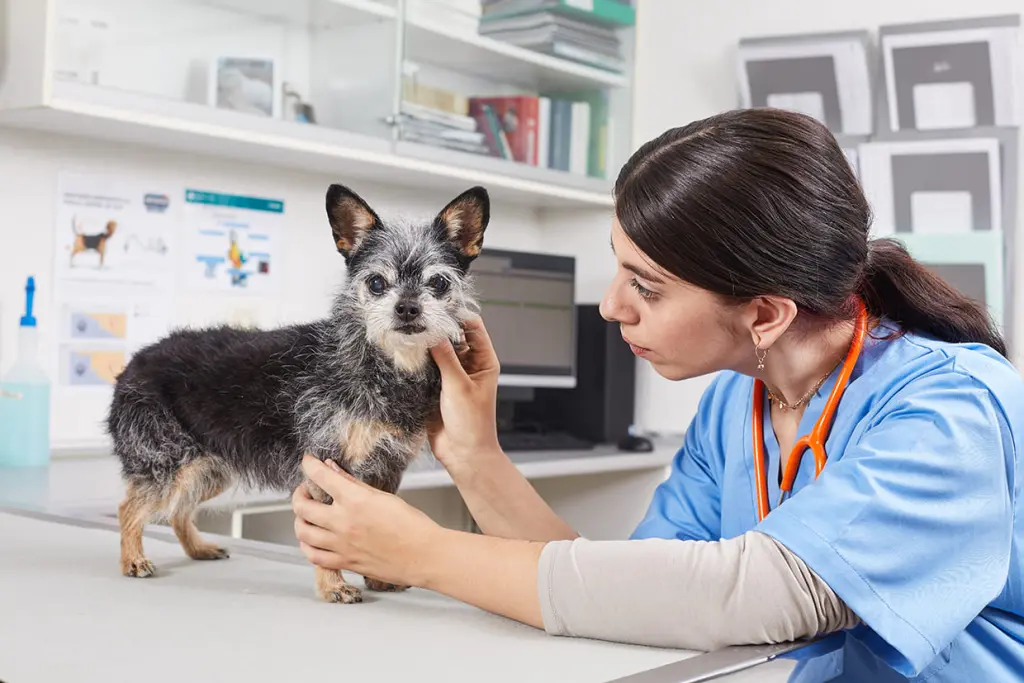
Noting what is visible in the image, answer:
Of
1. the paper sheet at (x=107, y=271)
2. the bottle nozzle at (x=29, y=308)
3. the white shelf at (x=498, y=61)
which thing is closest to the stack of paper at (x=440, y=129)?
the white shelf at (x=498, y=61)

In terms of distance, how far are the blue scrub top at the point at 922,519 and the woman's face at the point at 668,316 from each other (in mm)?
139

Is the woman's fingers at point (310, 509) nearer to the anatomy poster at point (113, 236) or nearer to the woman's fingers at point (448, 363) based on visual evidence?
the woman's fingers at point (448, 363)

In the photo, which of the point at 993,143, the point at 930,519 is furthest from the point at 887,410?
the point at 993,143

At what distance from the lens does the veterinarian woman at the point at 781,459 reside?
34.4 inches

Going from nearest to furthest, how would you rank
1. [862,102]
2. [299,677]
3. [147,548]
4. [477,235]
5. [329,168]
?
1. [299,677]
2. [477,235]
3. [147,548]
4. [329,168]
5. [862,102]

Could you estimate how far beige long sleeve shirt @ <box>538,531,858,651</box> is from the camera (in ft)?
2.83

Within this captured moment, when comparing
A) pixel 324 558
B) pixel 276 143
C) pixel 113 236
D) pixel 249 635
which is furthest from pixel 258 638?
pixel 113 236

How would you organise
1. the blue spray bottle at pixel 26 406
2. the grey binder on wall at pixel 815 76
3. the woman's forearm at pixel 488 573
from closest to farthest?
the woman's forearm at pixel 488 573, the blue spray bottle at pixel 26 406, the grey binder on wall at pixel 815 76

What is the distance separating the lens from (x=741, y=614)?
2.83 feet

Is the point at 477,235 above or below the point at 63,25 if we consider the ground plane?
below

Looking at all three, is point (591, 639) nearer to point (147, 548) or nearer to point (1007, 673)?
point (1007, 673)

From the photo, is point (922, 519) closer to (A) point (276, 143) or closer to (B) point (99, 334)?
(A) point (276, 143)

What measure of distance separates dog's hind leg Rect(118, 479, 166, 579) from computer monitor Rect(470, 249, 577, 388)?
184cm

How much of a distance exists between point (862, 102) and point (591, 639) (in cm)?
262
